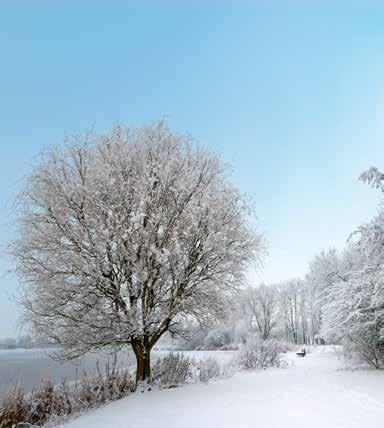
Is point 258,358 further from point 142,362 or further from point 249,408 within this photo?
point 249,408

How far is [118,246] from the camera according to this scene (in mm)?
8062

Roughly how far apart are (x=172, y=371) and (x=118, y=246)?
4.55 m

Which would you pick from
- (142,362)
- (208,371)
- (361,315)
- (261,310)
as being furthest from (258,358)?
(261,310)

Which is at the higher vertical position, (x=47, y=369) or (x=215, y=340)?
(x=47, y=369)

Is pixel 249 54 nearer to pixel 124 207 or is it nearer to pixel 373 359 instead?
pixel 124 207

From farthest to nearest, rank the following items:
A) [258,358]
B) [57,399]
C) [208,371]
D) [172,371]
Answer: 1. [258,358]
2. [208,371]
3. [172,371]
4. [57,399]

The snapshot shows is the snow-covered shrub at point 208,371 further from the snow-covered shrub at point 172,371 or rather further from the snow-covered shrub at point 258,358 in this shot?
the snow-covered shrub at point 258,358

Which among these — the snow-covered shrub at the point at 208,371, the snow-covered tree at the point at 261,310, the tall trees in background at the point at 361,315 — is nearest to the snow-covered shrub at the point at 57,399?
the snow-covered shrub at the point at 208,371

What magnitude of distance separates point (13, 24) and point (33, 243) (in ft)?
24.8

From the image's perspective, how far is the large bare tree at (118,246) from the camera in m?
8.00

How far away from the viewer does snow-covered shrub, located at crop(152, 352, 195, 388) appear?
30.2ft

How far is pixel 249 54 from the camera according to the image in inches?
530

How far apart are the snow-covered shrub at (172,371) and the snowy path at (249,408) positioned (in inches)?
44.7

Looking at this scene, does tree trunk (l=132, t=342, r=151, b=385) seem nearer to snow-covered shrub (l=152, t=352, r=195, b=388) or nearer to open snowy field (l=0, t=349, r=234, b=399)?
snow-covered shrub (l=152, t=352, r=195, b=388)
